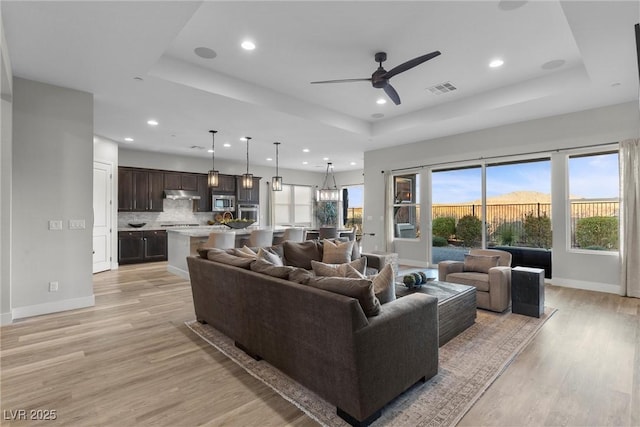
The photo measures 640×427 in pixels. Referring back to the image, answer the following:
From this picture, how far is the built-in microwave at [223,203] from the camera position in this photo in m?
9.56

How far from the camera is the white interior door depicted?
22.1 ft

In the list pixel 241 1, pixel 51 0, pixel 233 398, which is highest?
pixel 241 1

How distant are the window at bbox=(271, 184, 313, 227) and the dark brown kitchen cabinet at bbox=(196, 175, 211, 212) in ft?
7.95

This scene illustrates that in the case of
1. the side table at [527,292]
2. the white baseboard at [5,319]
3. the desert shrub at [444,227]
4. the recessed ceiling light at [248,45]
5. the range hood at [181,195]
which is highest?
the recessed ceiling light at [248,45]

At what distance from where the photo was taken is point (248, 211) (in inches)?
406

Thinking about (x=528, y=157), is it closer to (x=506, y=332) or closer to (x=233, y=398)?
(x=506, y=332)

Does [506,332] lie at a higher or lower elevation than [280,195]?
lower

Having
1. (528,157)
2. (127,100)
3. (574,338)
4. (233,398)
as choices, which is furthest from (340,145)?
(233,398)

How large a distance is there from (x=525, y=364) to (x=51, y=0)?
15.9 ft

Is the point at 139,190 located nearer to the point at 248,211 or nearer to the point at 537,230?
the point at 248,211

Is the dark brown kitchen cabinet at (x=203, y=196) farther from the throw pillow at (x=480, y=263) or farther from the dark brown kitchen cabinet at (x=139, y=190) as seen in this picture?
the throw pillow at (x=480, y=263)

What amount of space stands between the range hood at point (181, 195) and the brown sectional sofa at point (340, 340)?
6763mm

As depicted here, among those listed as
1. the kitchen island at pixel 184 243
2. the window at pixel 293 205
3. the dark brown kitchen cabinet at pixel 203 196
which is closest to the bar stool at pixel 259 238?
the kitchen island at pixel 184 243

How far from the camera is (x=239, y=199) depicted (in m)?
10.0
